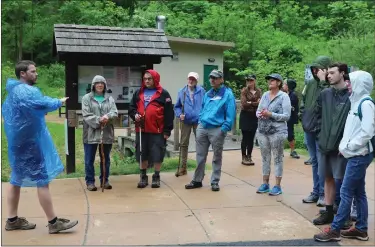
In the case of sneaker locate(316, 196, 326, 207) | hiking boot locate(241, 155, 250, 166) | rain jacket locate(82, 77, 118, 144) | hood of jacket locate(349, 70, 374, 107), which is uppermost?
hood of jacket locate(349, 70, 374, 107)

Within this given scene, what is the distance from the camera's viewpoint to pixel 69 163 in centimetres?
870

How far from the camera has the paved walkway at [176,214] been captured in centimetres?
503

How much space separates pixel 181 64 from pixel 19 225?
14.3 meters

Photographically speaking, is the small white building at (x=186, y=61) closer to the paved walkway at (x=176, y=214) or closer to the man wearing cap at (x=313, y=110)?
the paved walkway at (x=176, y=214)

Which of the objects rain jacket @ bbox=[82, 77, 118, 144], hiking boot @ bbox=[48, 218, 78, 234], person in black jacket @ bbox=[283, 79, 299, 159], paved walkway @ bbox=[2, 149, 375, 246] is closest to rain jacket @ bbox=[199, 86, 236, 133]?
paved walkway @ bbox=[2, 149, 375, 246]

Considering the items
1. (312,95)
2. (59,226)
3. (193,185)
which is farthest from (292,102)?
(59,226)

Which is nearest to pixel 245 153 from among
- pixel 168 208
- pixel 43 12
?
pixel 168 208

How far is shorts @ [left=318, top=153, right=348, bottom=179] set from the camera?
17.1ft

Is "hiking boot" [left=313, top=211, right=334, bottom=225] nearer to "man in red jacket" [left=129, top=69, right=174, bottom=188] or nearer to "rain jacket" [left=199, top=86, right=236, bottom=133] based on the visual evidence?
"rain jacket" [left=199, top=86, right=236, bottom=133]

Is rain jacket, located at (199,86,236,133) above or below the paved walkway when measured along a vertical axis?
above

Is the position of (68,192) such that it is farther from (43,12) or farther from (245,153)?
(43,12)

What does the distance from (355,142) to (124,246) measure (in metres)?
2.61

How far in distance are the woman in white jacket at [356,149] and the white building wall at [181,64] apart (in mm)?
13734

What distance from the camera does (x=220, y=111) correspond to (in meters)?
7.09
